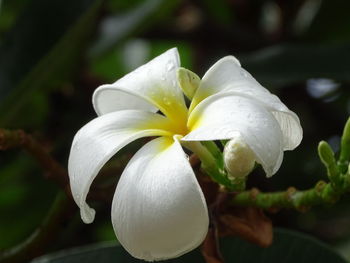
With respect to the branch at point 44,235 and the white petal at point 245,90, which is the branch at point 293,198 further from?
the branch at point 44,235

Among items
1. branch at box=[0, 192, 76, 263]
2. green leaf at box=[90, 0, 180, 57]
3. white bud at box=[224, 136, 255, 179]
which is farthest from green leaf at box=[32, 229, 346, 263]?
green leaf at box=[90, 0, 180, 57]

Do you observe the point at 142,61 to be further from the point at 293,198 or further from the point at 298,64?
the point at 293,198

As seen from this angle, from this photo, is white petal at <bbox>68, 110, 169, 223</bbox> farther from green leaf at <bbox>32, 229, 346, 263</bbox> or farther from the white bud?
green leaf at <bbox>32, 229, 346, 263</bbox>

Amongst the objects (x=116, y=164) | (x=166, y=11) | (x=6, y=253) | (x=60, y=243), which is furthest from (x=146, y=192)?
(x=166, y=11)

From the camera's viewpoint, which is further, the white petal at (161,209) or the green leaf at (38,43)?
the green leaf at (38,43)

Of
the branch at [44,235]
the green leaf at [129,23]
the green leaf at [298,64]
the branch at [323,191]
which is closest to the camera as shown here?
the branch at [323,191]

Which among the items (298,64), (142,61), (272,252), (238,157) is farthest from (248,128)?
(142,61)

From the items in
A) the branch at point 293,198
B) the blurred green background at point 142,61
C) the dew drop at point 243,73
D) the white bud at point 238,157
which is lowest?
the blurred green background at point 142,61

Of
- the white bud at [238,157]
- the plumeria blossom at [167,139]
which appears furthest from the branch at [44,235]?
the white bud at [238,157]
